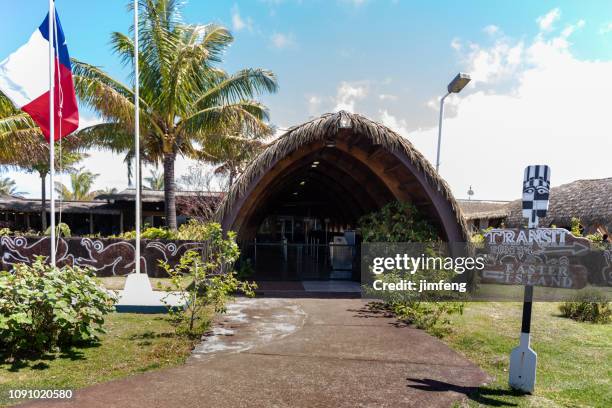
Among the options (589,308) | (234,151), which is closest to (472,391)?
(589,308)

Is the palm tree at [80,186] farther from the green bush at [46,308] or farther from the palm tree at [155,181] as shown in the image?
the green bush at [46,308]

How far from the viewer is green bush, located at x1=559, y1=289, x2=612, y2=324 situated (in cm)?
809

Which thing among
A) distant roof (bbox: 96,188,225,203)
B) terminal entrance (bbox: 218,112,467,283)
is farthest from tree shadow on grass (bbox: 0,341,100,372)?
distant roof (bbox: 96,188,225,203)

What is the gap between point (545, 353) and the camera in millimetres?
5852

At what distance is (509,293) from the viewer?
452 inches

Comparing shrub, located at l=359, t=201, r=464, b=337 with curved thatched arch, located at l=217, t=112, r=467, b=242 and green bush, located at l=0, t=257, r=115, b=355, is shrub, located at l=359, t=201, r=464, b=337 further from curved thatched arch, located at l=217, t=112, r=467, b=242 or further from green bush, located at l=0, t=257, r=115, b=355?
green bush, located at l=0, t=257, r=115, b=355

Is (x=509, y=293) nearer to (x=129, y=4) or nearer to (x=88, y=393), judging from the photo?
(x=88, y=393)

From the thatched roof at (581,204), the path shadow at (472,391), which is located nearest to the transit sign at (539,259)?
the thatched roof at (581,204)

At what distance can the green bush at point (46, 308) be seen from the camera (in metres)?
4.89

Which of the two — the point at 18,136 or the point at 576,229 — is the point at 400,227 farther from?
the point at 18,136

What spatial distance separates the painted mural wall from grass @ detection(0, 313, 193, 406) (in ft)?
20.3

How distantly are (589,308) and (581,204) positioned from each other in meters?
14.6

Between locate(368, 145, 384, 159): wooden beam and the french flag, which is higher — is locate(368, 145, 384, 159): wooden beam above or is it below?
below

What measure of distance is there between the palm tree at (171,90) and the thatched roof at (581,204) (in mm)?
16243
